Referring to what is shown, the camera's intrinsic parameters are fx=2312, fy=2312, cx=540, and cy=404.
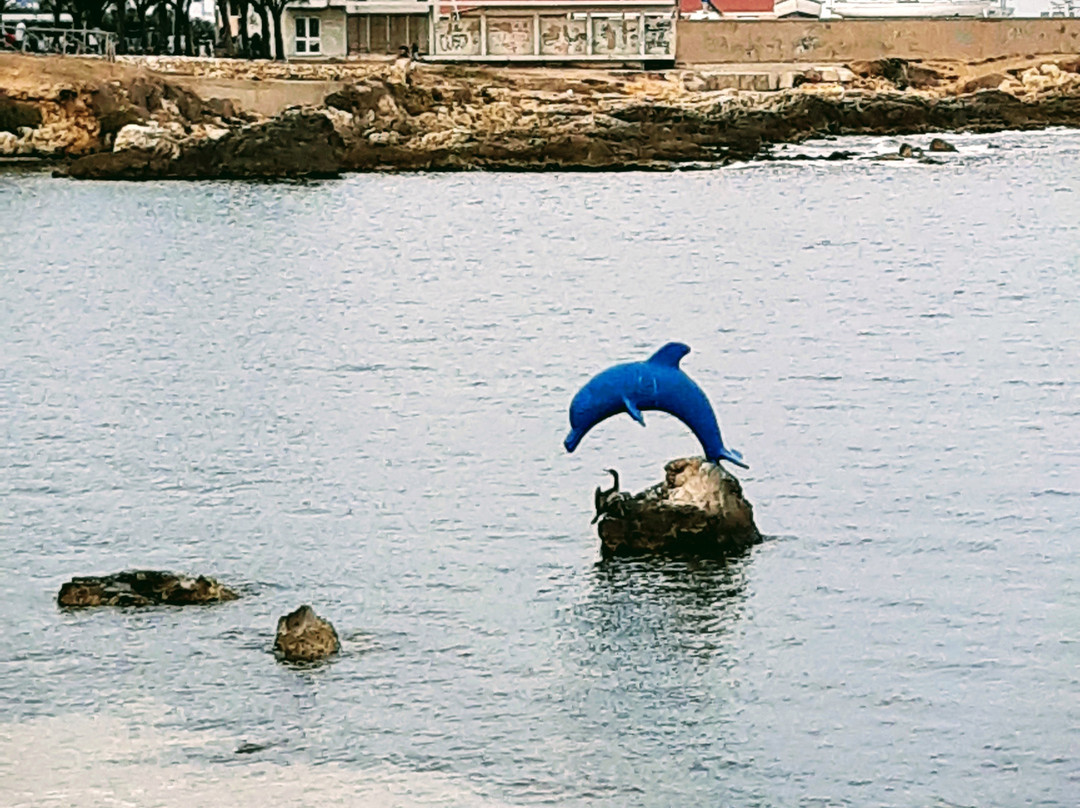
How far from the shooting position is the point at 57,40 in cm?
8038

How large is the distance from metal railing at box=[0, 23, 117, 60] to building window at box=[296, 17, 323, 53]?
11302 mm

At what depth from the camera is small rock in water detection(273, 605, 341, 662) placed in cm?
1471

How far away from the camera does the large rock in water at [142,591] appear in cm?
1622

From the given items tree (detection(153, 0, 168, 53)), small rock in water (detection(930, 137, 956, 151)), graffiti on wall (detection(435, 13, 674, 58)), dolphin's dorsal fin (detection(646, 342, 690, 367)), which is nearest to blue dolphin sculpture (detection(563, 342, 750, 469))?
dolphin's dorsal fin (detection(646, 342, 690, 367))

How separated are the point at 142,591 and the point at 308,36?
77.6m

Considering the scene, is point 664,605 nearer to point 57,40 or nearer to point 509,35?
point 57,40

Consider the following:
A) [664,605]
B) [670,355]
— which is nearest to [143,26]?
[670,355]

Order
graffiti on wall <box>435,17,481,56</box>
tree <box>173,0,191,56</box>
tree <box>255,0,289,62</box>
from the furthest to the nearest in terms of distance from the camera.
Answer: graffiti on wall <box>435,17,481,56</box>
tree <box>255,0,289,62</box>
tree <box>173,0,191,56</box>

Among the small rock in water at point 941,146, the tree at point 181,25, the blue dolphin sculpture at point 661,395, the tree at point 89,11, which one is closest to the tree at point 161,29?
the tree at point 181,25

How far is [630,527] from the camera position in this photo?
57.0 feet

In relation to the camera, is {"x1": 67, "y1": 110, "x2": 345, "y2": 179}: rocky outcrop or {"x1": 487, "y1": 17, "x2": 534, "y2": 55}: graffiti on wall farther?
{"x1": 487, "y1": 17, "x2": 534, "y2": 55}: graffiti on wall

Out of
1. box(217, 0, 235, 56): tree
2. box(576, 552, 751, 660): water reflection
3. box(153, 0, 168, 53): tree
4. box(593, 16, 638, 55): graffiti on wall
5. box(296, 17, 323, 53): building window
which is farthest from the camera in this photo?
box(593, 16, 638, 55): graffiti on wall

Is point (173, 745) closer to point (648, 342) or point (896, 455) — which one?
point (896, 455)

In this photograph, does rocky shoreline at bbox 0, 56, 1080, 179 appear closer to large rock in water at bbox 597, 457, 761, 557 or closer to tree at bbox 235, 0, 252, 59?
tree at bbox 235, 0, 252, 59
